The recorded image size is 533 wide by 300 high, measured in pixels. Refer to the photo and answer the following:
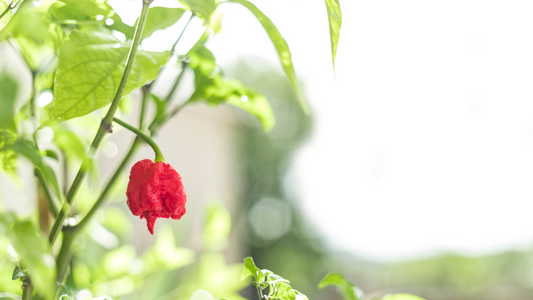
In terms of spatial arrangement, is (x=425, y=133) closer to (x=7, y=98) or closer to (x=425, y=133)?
(x=425, y=133)

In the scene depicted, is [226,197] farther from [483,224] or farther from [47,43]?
[47,43]

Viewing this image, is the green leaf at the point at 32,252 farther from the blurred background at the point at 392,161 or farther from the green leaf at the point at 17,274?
the blurred background at the point at 392,161

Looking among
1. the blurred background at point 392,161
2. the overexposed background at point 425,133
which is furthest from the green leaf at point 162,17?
the overexposed background at point 425,133

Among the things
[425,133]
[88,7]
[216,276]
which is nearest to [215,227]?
[216,276]

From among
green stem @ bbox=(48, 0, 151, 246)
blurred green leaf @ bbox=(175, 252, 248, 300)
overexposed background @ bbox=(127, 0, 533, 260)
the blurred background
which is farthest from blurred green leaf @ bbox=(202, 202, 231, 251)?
overexposed background @ bbox=(127, 0, 533, 260)

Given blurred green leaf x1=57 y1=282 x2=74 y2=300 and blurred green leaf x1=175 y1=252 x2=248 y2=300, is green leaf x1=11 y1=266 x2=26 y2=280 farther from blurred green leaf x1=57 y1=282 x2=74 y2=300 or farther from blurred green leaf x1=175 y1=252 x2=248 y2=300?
blurred green leaf x1=175 y1=252 x2=248 y2=300

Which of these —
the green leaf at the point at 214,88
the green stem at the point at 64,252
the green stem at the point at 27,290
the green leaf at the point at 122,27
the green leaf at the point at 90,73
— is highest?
the green leaf at the point at 122,27
